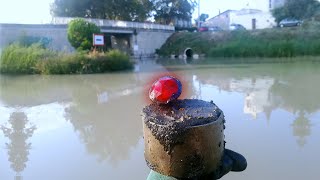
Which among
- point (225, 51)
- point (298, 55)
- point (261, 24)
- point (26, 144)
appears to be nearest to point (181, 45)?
point (225, 51)

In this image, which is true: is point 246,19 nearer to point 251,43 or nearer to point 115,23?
point 251,43

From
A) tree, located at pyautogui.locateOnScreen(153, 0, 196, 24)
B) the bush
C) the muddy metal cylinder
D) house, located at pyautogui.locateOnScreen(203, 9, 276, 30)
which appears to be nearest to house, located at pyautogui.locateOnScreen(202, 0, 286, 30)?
house, located at pyautogui.locateOnScreen(203, 9, 276, 30)

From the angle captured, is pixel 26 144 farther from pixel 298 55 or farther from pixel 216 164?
pixel 298 55

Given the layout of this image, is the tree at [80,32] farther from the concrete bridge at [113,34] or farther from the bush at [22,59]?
the bush at [22,59]

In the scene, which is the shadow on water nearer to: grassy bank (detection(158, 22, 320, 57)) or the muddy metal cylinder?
the muddy metal cylinder

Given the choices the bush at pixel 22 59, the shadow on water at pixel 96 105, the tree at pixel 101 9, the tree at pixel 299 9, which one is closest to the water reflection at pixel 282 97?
the shadow on water at pixel 96 105

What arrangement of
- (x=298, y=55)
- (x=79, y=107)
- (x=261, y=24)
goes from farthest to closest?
(x=261, y=24)
(x=298, y=55)
(x=79, y=107)

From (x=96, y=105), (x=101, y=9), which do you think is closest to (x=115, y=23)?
(x=101, y=9)

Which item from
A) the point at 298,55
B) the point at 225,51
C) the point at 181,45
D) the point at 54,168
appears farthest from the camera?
the point at 181,45
